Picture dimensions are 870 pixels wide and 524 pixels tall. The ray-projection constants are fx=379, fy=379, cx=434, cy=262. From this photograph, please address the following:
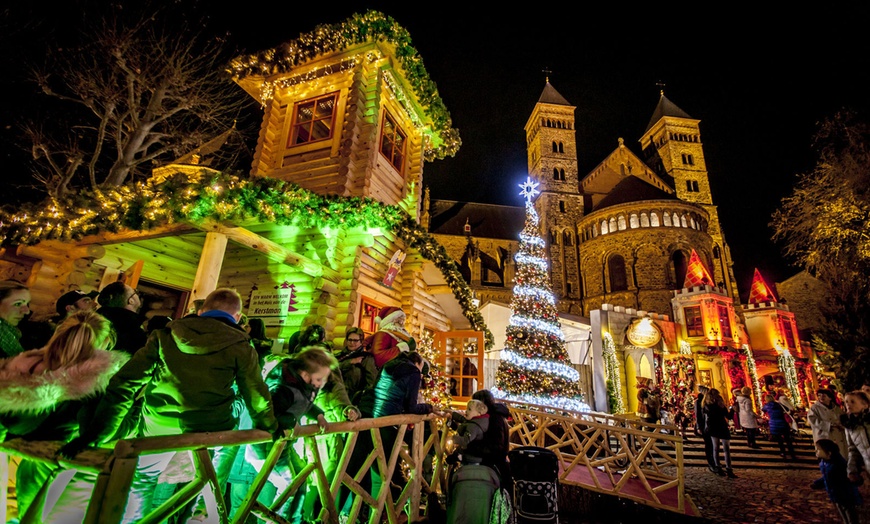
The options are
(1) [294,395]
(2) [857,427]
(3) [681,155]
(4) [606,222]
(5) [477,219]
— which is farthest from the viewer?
(5) [477,219]

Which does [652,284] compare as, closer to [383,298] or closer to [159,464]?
[383,298]

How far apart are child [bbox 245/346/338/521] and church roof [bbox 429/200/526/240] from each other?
36298mm

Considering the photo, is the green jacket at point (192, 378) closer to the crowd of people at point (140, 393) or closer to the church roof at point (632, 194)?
the crowd of people at point (140, 393)

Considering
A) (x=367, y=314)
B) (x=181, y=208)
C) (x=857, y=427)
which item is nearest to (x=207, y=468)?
(x=181, y=208)

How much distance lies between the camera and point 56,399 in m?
1.87

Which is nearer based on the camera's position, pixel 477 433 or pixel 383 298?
pixel 477 433

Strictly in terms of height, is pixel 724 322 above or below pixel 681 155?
below

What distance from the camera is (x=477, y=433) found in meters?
3.37

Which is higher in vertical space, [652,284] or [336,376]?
[652,284]

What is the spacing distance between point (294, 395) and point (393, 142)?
24.5ft

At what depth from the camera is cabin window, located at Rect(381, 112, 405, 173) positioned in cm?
857

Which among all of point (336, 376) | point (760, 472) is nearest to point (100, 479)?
point (336, 376)

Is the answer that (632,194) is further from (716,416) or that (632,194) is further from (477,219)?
(716,416)

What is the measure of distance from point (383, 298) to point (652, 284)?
84.5 ft
